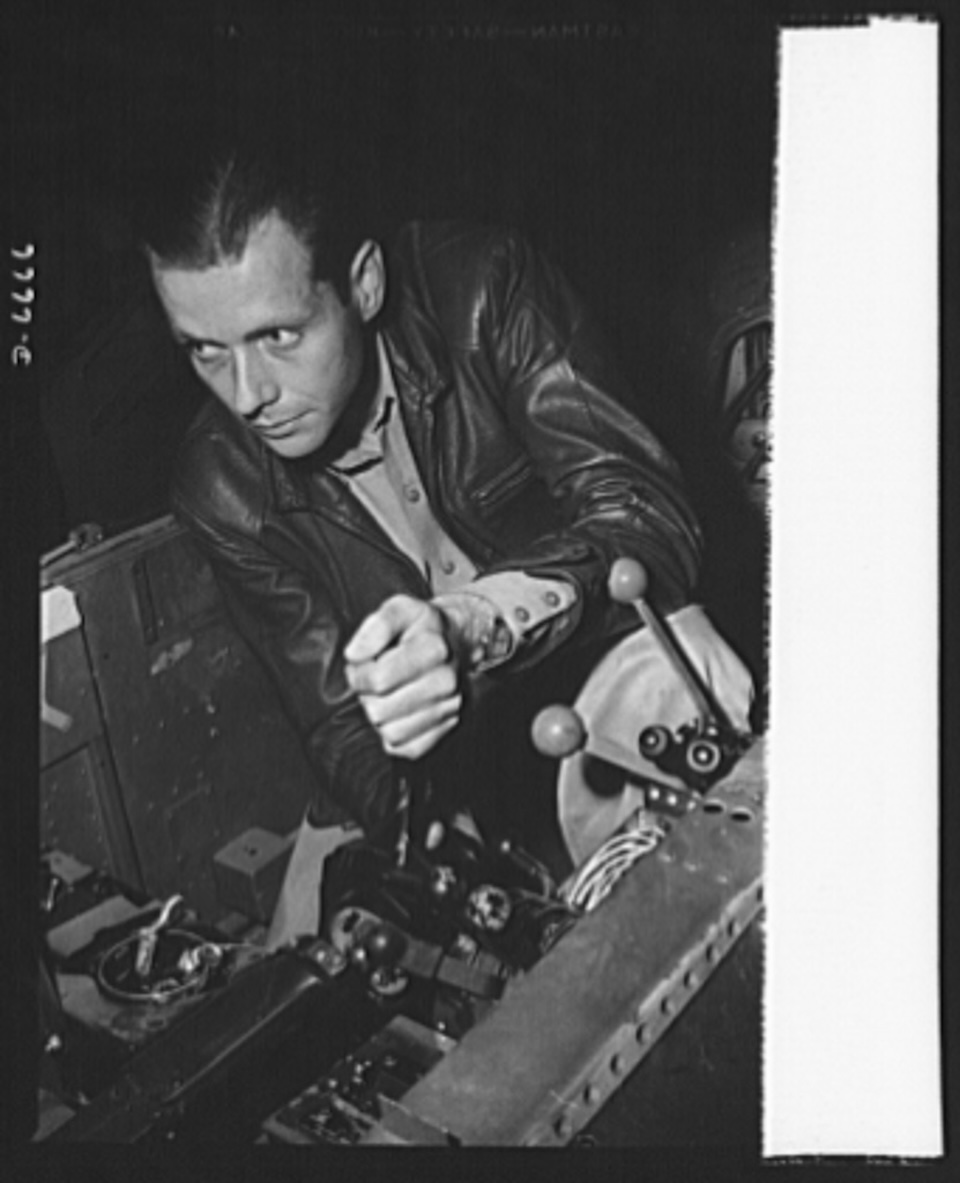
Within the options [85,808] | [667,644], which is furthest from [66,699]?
[667,644]

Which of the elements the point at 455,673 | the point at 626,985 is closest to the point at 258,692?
the point at 455,673

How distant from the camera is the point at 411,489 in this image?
1843 millimetres

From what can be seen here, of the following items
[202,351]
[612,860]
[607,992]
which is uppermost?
[202,351]

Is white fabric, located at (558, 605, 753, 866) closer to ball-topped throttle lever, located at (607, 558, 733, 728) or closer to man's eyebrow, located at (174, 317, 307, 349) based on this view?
ball-topped throttle lever, located at (607, 558, 733, 728)

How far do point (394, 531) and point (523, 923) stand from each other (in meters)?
0.37

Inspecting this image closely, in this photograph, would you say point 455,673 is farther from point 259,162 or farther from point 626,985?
point 259,162

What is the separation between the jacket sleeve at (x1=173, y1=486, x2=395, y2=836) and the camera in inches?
71.8

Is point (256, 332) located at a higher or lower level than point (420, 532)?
higher

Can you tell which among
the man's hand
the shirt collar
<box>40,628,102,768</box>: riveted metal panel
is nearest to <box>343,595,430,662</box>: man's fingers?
the man's hand

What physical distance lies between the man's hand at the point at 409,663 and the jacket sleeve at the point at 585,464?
8 cm

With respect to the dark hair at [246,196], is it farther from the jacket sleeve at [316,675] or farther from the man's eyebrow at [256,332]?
the jacket sleeve at [316,675]

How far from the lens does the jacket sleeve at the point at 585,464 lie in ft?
6.02

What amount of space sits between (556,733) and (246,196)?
0.55m

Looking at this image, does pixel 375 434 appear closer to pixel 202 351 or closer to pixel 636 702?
pixel 202 351
